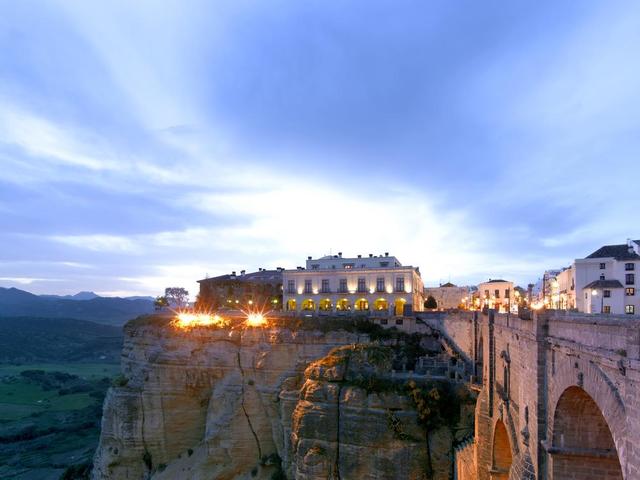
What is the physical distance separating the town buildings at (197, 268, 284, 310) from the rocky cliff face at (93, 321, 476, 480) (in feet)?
48.2

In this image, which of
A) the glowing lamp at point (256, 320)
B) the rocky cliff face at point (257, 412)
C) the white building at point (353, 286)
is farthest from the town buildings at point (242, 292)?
the glowing lamp at point (256, 320)

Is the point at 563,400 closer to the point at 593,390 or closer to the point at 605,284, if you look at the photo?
the point at 593,390

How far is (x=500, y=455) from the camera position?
20.0m

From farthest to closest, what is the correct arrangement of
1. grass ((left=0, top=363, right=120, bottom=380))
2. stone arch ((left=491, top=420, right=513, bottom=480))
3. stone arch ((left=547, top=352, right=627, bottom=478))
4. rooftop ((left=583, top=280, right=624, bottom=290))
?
grass ((left=0, top=363, right=120, bottom=380)) → rooftop ((left=583, top=280, right=624, bottom=290)) → stone arch ((left=491, top=420, right=513, bottom=480)) → stone arch ((left=547, top=352, right=627, bottom=478))

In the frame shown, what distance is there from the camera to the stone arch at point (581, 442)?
11.3 meters

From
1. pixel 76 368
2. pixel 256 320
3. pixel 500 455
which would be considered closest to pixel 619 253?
pixel 500 455

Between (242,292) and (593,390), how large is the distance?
171 ft

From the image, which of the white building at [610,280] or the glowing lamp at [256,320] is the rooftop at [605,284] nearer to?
the white building at [610,280]

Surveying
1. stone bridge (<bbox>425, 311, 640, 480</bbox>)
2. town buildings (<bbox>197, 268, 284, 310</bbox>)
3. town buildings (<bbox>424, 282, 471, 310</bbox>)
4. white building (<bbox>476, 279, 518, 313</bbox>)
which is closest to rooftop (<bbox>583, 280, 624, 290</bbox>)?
white building (<bbox>476, 279, 518, 313</bbox>)

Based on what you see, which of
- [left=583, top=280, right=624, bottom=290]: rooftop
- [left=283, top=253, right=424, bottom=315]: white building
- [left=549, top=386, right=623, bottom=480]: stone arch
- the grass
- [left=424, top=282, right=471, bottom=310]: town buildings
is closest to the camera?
[left=549, top=386, right=623, bottom=480]: stone arch

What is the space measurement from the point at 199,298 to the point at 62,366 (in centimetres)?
9000

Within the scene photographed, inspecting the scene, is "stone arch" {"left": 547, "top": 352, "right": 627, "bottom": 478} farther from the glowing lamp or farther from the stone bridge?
the glowing lamp

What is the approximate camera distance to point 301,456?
26.7 m

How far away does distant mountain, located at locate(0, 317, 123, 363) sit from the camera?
143m
